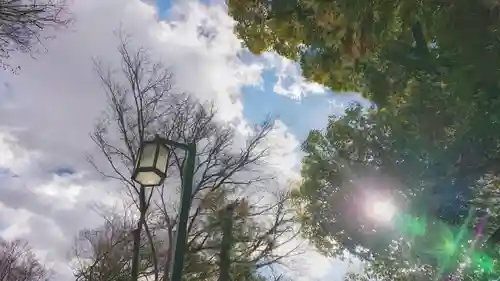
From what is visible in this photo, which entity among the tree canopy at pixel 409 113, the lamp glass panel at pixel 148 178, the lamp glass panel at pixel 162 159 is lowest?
the lamp glass panel at pixel 148 178

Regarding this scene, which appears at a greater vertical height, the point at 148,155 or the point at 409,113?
the point at 409,113

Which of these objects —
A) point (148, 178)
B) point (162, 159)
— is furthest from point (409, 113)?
point (148, 178)

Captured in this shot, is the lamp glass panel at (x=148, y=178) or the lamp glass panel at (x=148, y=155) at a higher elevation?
the lamp glass panel at (x=148, y=155)

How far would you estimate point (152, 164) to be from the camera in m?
3.75

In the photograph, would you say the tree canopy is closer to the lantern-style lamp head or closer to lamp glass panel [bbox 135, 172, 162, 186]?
the lantern-style lamp head

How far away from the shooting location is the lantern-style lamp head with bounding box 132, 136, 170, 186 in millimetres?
3744

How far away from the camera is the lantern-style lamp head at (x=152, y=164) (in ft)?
12.3

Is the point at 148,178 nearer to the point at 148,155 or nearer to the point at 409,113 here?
the point at 148,155

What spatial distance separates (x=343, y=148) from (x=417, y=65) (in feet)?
11.8

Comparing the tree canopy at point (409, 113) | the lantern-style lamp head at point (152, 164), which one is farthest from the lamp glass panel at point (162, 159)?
the tree canopy at point (409, 113)

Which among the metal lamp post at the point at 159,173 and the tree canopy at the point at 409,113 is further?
the tree canopy at the point at 409,113

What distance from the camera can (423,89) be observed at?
16.8ft

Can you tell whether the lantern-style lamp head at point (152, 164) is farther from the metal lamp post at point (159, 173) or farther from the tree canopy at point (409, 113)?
the tree canopy at point (409, 113)

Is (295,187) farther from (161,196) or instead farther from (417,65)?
(417,65)
